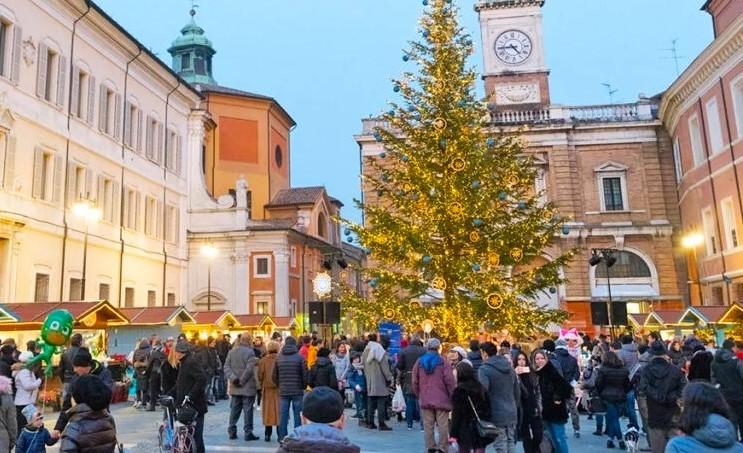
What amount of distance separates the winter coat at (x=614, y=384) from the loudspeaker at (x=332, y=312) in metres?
11.4

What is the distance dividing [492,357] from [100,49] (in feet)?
81.9

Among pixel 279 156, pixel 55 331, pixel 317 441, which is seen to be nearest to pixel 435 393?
pixel 317 441

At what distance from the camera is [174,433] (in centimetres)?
818

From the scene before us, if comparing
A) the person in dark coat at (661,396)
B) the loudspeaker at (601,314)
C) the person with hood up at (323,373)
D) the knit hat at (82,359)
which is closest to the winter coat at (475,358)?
the person with hood up at (323,373)

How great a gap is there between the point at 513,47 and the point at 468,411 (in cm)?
3505

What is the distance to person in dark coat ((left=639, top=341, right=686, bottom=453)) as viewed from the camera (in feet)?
23.9

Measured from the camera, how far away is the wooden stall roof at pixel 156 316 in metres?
22.0

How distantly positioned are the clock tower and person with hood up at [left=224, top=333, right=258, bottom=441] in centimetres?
2972

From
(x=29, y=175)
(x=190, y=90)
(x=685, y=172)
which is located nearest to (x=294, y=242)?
(x=190, y=90)

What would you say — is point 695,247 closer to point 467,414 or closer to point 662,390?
point 662,390

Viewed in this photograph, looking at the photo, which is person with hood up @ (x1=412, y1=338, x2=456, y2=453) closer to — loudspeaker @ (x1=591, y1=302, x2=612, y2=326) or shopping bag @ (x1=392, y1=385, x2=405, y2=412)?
shopping bag @ (x1=392, y1=385, x2=405, y2=412)

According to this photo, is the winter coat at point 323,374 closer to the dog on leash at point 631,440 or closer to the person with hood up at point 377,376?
the person with hood up at point 377,376

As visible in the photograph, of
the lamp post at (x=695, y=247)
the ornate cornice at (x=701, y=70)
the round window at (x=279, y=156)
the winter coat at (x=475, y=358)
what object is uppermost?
the round window at (x=279, y=156)

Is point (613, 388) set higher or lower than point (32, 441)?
lower
